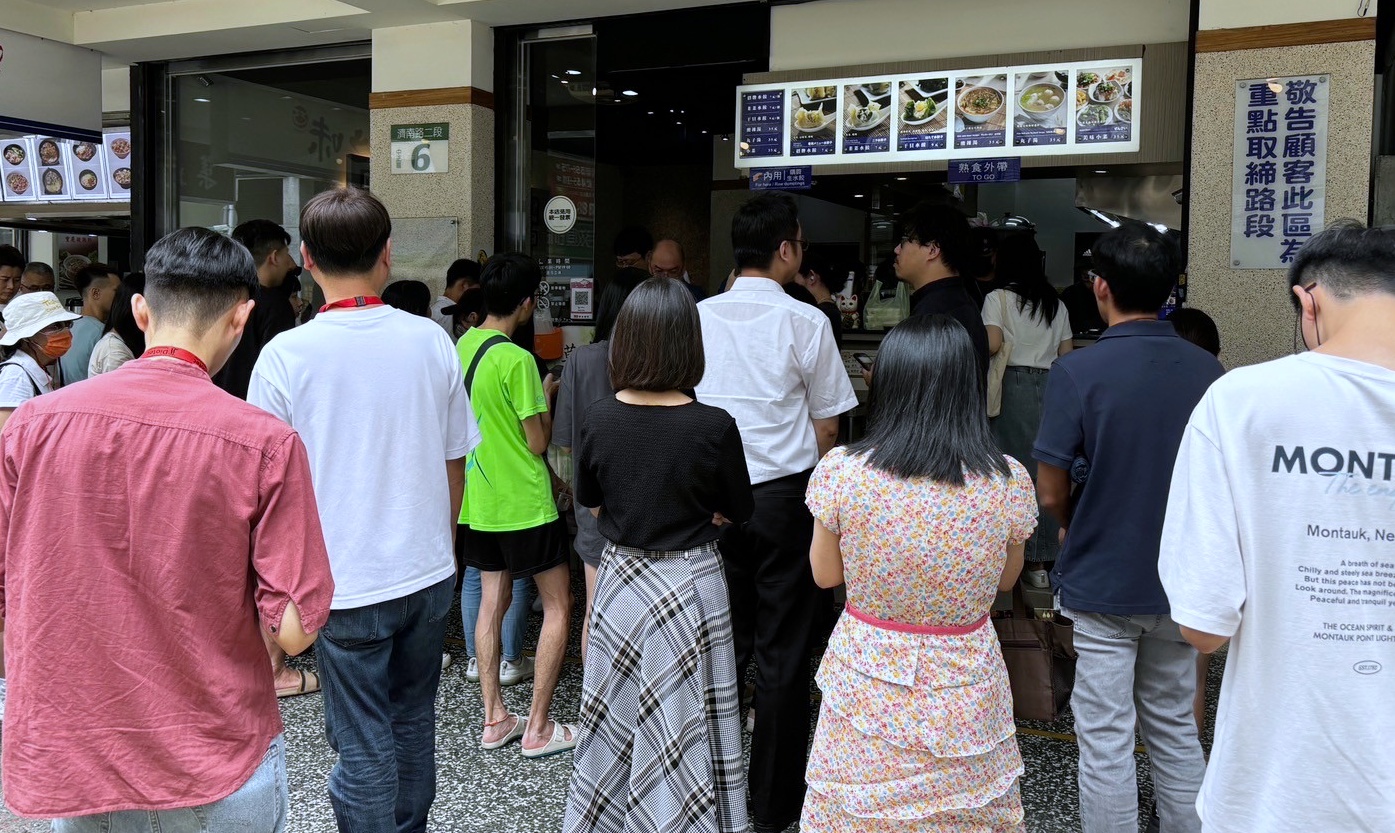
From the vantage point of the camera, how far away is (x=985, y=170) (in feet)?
19.9

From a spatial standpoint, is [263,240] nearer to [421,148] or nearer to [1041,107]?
[421,148]

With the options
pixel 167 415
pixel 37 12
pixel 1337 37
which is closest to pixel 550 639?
pixel 167 415

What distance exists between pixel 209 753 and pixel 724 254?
10236 millimetres

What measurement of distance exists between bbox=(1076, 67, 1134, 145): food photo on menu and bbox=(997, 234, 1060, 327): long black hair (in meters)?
0.66

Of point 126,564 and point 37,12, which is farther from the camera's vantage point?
point 37,12

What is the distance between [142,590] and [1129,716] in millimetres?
2374

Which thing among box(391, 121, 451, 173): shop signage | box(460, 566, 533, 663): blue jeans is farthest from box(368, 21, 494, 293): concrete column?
box(460, 566, 533, 663): blue jeans

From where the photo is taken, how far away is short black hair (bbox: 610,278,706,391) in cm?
292

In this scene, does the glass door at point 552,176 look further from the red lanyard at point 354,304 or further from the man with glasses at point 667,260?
the red lanyard at point 354,304

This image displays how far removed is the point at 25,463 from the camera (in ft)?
5.90

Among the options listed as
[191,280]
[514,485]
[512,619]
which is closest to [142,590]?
[191,280]

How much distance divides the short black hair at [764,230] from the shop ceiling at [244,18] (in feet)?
10.9

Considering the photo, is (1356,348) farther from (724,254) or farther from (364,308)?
(724,254)

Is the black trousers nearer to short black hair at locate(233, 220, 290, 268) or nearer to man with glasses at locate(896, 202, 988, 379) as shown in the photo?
man with glasses at locate(896, 202, 988, 379)
